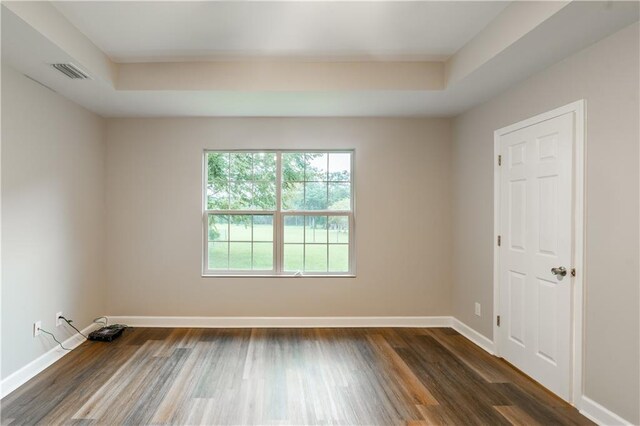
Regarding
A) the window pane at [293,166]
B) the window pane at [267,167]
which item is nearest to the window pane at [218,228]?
the window pane at [267,167]

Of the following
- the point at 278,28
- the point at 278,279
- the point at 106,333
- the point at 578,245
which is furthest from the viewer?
the point at 278,279

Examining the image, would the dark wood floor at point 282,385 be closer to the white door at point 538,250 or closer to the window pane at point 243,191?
the white door at point 538,250

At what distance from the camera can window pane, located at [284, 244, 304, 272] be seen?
4.05m

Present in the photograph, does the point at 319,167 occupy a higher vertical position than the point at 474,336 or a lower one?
higher

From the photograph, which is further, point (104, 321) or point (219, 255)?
point (219, 255)

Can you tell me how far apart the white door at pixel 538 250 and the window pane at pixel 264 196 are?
240 cm

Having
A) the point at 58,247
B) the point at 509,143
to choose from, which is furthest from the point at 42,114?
the point at 509,143

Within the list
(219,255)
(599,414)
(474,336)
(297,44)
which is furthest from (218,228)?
(599,414)

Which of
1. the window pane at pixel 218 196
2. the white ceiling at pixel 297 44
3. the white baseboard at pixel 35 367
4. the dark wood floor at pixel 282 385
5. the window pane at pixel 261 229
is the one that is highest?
the white ceiling at pixel 297 44

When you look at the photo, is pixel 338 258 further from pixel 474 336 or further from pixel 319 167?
pixel 474 336

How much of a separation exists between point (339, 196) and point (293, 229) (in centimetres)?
67

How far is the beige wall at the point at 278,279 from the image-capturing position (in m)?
3.93

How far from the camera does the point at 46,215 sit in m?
2.99

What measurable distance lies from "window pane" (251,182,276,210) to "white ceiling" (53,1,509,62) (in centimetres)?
151
